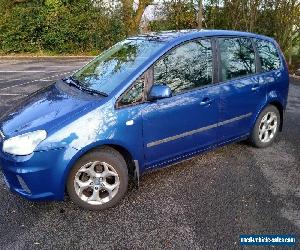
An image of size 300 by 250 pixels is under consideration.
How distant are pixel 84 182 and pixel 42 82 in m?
7.57

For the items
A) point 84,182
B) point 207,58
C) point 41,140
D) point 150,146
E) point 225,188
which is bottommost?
point 225,188

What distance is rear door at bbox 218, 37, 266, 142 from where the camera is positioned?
4.48 m

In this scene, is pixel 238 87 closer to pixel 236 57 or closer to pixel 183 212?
pixel 236 57

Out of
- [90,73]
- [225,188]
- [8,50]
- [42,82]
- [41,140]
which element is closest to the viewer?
[41,140]

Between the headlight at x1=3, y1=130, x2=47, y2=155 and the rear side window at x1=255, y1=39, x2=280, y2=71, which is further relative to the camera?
the rear side window at x1=255, y1=39, x2=280, y2=71

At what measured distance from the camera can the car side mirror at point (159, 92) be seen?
372cm

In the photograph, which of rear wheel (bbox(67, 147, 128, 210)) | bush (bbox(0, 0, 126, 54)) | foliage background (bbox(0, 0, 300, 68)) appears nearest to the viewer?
rear wheel (bbox(67, 147, 128, 210))

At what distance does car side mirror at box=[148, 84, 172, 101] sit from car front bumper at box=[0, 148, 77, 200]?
99cm

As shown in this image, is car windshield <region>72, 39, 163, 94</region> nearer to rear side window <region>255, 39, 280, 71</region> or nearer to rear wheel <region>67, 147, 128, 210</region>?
rear wheel <region>67, 147, 128, 210</region>

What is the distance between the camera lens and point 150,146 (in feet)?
12.9

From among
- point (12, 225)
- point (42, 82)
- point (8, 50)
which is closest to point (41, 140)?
point (12, 225)

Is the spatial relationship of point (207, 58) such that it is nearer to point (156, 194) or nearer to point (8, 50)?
point (156, 194)

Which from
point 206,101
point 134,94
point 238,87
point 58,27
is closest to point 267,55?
point 238,87

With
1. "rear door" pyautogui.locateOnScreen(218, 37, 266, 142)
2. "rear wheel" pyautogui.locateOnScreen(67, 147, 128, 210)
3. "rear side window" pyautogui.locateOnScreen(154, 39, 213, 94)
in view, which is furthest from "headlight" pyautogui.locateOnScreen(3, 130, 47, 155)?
"rear door" pyautogui.locateOnScreen(218, 37, 266, 142)
